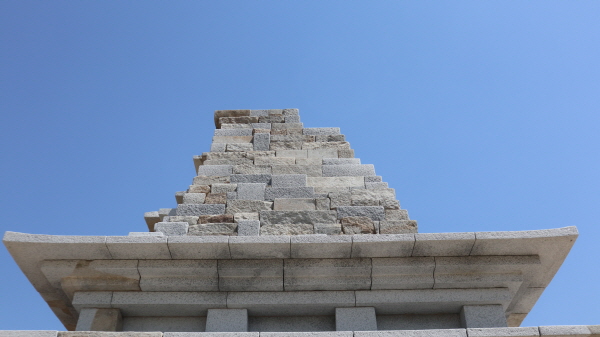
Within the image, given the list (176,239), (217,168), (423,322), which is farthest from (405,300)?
(217,168)

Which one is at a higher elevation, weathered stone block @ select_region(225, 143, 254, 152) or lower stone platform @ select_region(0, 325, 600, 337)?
weathered stone block @ select_region(225, 143, 254, 152)

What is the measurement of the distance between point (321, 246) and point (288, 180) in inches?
68.0

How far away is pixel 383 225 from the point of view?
702 centimetres

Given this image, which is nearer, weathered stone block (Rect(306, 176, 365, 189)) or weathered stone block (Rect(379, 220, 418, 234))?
weathered stone block (Rect(379, 220, 418, 234))

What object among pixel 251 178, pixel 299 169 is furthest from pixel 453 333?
pixel 251 178

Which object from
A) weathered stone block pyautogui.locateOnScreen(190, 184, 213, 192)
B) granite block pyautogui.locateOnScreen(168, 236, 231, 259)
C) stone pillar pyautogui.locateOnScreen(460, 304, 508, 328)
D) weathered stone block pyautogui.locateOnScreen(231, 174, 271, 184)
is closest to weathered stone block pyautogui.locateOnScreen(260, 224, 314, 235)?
granite block pyautogui.locateOnScreen(168, 236, 231, 259)

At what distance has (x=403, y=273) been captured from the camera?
6.37 metres

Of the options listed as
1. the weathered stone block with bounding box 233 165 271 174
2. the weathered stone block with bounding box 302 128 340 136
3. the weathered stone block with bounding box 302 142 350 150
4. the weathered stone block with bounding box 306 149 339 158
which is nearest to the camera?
the weathered stone block with bounding box 233 165 271 174

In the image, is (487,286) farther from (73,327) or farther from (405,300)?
(73,327)

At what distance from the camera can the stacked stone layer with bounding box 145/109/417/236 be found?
7.04 m

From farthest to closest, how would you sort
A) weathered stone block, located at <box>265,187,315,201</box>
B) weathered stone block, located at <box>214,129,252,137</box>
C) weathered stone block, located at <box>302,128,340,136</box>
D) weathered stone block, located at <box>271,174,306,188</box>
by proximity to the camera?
weathered stone block, located at <box>214,129,252,137</box> < weathered stone block, located at <box>302,128,340,136</box> < weathered stone block, located at <box>271,174,306,188</box> < weathered stone block, located at <box>265,187,315,201</box>

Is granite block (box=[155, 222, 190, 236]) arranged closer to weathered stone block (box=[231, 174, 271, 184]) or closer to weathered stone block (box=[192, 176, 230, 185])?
weathered stone block (box=[192, 176, 230, 185])

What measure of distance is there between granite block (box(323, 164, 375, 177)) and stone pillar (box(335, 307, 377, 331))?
85.7 inches

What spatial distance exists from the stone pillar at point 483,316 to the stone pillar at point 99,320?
3.58 m
